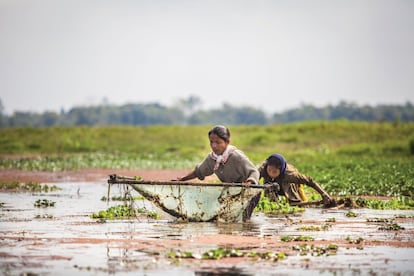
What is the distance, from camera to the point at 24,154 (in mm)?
47375

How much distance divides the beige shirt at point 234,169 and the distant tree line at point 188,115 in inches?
4815

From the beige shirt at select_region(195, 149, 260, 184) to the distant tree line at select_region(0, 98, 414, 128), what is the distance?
122303 mm

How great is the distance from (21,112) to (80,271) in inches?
5249

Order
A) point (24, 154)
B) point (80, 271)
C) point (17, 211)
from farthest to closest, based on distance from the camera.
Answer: point (24, 154) → point (17, 211) → point (80, 271)

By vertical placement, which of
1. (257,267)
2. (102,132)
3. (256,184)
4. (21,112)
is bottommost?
(257,267)

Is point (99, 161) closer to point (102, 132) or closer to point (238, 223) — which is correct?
point (102, 132)

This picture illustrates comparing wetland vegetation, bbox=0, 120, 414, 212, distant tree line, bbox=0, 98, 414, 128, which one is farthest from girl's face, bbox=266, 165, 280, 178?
distant tree line, bbox=0, 98, 414, 128

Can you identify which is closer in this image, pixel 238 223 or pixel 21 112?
pixel 238 223

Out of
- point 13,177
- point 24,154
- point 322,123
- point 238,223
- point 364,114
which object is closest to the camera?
point 238,223

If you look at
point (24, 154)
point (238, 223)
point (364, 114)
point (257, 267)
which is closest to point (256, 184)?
point (238, 223)

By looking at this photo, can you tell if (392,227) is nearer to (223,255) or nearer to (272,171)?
(272,171)

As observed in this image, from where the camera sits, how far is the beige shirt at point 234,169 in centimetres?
1447

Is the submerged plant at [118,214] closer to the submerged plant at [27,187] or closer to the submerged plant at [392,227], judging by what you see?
the submerged plant at [392,227]

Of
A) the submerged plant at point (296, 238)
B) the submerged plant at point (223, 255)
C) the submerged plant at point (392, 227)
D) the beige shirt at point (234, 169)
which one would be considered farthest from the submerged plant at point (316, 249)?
the beige shirt at point (234, 169)
